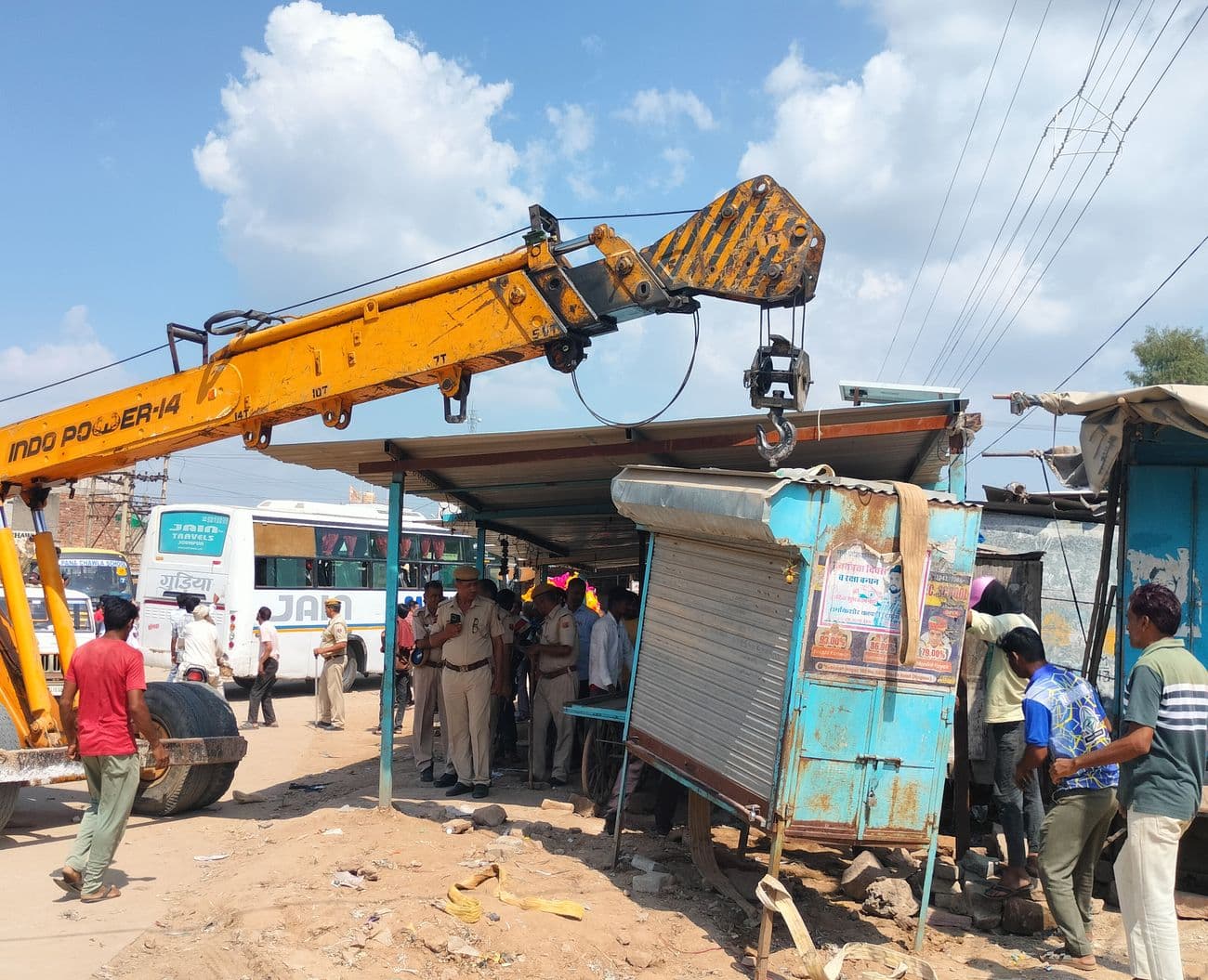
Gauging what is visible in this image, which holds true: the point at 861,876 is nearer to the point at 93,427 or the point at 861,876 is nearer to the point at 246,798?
the point at 246,798

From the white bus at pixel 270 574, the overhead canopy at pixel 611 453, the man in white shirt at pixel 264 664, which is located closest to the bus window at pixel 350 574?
the white bus at pixel 270 574

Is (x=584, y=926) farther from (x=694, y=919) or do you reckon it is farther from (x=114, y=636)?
(x=114, y=636)

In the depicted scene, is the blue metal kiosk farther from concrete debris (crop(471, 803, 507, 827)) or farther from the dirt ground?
concrete debris (crop(471, 803, 507, 827))

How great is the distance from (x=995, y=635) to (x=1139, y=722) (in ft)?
5.39

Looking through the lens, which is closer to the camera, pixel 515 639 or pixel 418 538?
pixel 515 639

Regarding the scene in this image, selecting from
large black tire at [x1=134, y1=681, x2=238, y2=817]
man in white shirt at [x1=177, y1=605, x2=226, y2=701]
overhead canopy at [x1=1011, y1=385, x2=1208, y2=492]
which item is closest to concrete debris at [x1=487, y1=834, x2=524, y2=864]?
large black tire at [x1=134, y1=681, x2=238, y2=817]

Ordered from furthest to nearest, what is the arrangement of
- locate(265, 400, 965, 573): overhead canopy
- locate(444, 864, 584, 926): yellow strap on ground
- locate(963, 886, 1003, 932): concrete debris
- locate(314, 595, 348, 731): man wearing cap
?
locate(314, 595, 348, 731): man wearing cap
locate(265, 400, 965, 573): overhead canopy
locate(963, 886, 1003, 932): concrete debris
locate(444, 864, 584, 926): yellow strap on ground

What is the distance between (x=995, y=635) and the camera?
6.05 m

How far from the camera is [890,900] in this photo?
562cm

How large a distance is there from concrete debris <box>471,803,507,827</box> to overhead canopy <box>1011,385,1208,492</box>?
16.8ft

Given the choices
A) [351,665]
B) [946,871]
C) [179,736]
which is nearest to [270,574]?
[351,665]

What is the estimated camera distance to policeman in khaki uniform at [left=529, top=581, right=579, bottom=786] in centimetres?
915

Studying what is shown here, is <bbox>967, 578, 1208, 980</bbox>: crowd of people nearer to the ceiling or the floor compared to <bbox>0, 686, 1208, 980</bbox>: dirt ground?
nearer to the ceiling

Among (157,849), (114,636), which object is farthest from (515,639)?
(114,636)
